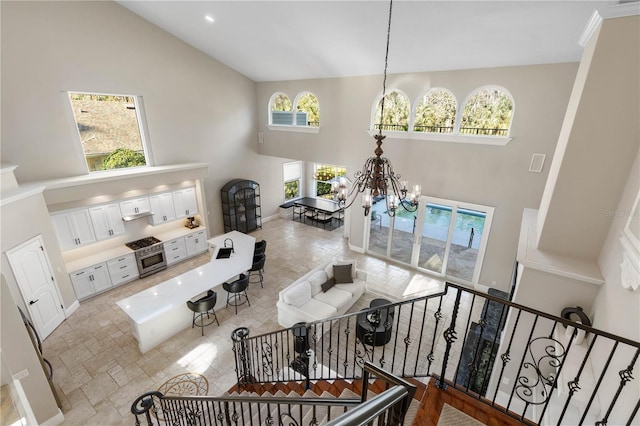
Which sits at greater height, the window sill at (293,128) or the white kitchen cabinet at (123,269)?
the window sill at (293,128)

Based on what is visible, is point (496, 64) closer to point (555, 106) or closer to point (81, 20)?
point (555, 106)

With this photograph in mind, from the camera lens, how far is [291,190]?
515 inches

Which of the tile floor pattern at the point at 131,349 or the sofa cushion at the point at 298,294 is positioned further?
the sofa cushion at the point at 298,294

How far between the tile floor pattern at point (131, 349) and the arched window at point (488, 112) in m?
3.99

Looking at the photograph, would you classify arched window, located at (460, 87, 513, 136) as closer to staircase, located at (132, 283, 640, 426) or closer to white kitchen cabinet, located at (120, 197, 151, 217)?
staircase, located at (132, 283, 640, 426)

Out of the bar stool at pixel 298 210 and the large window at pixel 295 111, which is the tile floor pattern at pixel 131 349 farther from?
the large window at pixel 295 111

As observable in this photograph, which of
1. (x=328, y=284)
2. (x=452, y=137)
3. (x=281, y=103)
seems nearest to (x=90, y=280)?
(x=328, y=284)

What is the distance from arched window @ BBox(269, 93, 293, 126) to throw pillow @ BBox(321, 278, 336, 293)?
5726 mm

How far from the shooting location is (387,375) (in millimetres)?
1394

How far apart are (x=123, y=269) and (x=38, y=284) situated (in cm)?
181

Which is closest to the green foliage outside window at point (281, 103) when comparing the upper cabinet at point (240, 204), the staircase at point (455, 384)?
the upper cabinet at point (240, 204)

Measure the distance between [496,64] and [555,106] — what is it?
4.59 ft

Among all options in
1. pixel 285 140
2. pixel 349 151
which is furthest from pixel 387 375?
pixel 285 140

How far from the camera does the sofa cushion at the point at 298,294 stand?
5.73m
